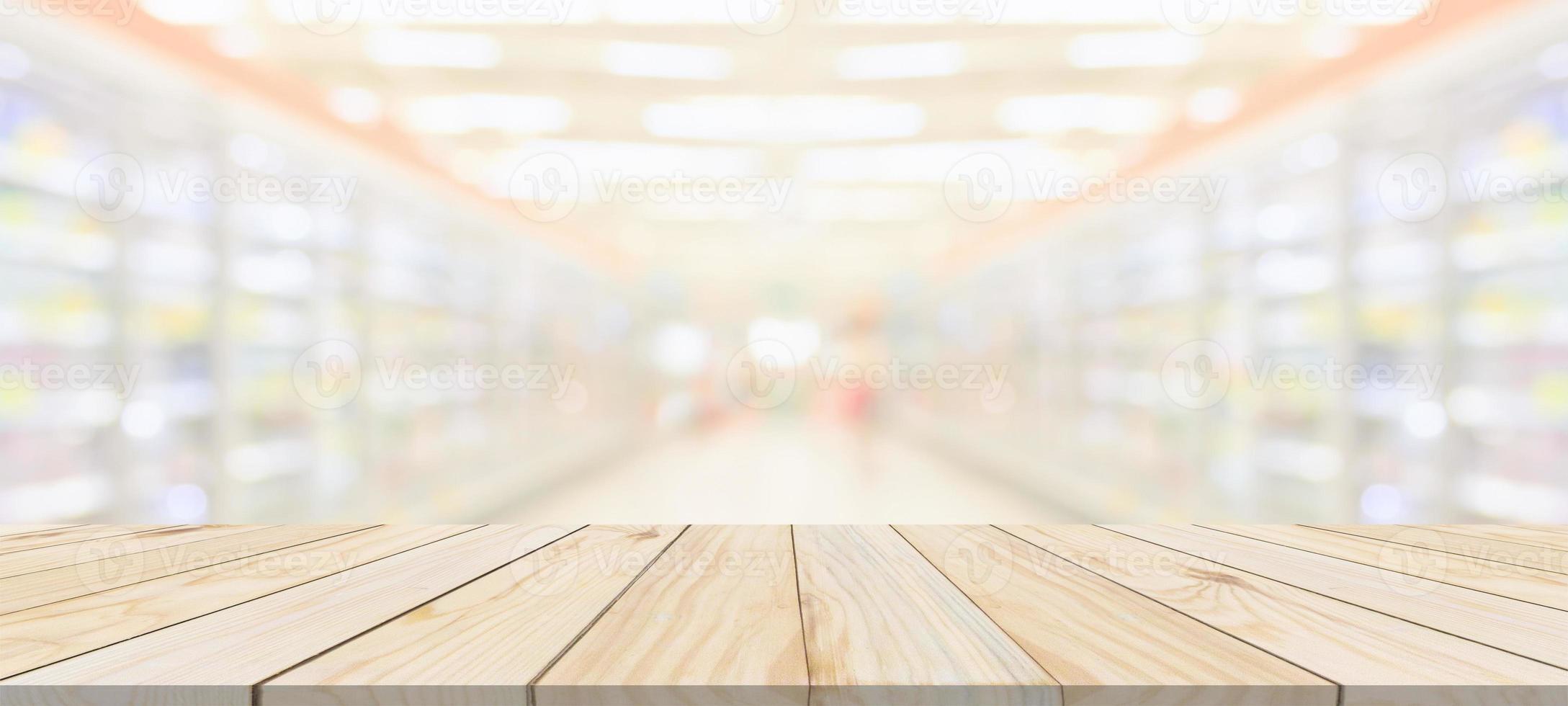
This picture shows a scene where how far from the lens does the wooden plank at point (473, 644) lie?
494 millimetres

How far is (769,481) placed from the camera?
257 centimetres

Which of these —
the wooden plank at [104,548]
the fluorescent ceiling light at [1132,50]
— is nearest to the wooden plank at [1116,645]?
the wooden plank at [104,548]

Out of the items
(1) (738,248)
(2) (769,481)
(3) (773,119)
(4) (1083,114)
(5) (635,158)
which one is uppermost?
(4) (1083,114)

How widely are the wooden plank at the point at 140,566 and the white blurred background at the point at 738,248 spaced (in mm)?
1381

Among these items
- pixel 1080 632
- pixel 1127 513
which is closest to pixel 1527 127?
pixel 1127 513

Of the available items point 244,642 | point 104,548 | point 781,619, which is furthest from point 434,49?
point 781,619

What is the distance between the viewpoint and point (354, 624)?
62 centimetres

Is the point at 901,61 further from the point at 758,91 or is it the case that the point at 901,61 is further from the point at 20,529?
the point at 20,529

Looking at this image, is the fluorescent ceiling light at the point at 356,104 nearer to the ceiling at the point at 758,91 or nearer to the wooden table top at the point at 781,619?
the ceiling at the point at 758,91

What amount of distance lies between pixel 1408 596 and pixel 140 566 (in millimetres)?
1503

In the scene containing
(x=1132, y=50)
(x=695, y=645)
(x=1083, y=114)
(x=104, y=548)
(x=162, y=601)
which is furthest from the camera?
(x=1083, y=114)

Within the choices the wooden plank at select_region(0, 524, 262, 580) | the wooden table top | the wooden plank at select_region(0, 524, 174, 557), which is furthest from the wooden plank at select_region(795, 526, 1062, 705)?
the wooden plank at select_region(0, 524, 174, 557)

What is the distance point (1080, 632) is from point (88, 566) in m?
1.18

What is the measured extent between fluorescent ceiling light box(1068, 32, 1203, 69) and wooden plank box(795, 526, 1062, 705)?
2.34 m
